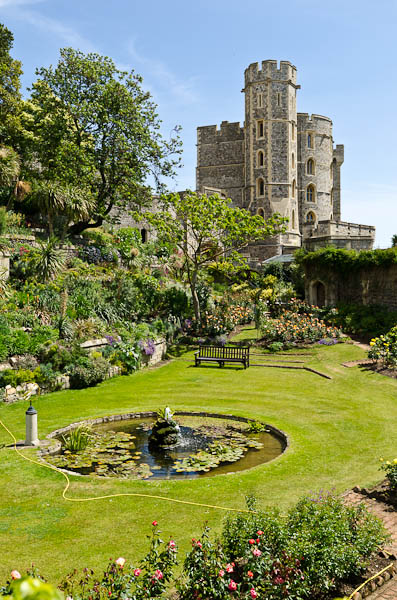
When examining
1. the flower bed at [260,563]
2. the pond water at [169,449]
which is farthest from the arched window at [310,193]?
the flower bed at [260,563]

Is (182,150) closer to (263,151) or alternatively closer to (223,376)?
(223,376)

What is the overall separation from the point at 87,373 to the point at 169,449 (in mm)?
6025

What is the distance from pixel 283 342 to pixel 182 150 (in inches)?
520

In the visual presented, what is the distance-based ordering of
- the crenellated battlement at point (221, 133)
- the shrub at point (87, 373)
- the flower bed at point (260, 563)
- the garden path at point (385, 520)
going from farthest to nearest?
the crenellated battlement at point (221, 133) < the shrub at point (87, 373) < the garden path at point (385, 520) < the flower bed at point (260, 563)

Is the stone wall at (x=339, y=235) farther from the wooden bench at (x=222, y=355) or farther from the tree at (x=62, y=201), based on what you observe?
the tree at (x=62, y=201)

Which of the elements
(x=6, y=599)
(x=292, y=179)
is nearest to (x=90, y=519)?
(x=6, y=599)

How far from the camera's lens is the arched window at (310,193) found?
49.7m

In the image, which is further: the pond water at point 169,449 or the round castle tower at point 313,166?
the round castle tower at point 313,166

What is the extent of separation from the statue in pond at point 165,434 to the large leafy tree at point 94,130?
18176 mm

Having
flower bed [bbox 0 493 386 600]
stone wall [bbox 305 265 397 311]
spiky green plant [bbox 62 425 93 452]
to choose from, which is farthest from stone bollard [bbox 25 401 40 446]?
stone wall [bbox 305 265 397 311]

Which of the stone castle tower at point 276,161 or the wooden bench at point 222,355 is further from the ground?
the stone castle tower at point 276,161

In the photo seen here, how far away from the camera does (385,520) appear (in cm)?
604

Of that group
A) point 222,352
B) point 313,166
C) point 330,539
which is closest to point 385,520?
point 330,539

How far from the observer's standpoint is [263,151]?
149 feet
